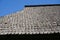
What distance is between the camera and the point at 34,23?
11117 millimetres

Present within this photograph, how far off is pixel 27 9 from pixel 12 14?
5.45ft

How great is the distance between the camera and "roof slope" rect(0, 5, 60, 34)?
10266 millimetres

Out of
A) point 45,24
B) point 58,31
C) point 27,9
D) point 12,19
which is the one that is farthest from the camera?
point 27,9

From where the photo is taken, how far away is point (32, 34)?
9.95 metres

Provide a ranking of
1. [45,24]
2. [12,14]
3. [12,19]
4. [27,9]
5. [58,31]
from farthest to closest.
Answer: [27,9] < [12,14] < [12,19] < [45,24] < [58,31]

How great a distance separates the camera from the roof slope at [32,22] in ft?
33.7

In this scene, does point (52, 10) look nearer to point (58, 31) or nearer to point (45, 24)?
point (45, 24)

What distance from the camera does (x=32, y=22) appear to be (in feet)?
37.0
